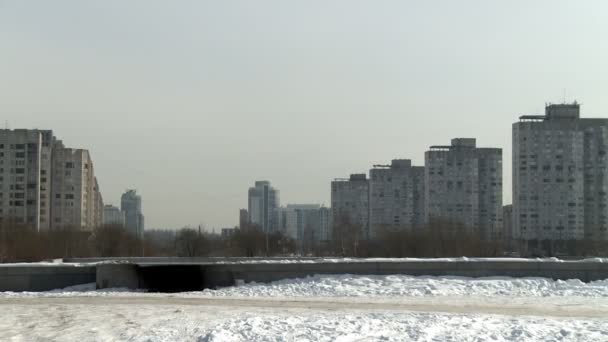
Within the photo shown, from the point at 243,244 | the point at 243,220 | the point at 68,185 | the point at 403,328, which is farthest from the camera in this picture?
the point at 68,185

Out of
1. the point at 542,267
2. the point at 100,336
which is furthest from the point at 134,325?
the point at 542,267

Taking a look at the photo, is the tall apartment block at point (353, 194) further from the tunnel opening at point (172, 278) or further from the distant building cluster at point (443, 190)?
the tunnel opening at point (172, 278)

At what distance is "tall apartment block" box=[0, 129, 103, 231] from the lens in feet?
297

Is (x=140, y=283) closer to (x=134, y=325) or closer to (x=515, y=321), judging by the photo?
(x=134, y=325)

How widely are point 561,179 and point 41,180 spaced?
69.8 meters

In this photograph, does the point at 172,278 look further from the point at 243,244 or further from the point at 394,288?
the point at 243,244

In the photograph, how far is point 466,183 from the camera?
102 metres

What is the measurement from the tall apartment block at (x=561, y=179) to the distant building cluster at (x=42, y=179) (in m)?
54.1

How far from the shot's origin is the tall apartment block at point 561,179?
91.6m

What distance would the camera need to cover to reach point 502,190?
106 metres

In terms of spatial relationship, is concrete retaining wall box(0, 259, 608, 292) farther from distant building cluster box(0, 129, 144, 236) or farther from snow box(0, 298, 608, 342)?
distant building cluster box(0, 129, 144, 236)

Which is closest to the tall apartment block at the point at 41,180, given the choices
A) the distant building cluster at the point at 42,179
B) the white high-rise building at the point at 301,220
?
the distant building cluster at the point at 42,179

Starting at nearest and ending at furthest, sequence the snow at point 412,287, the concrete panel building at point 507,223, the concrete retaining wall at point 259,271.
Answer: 1. the snow at point 412,287
2. the concrete retaining wall at point 259,271
3. the concrete panel building at point 507,223

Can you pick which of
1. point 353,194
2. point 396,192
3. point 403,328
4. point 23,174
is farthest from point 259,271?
point 353,194
